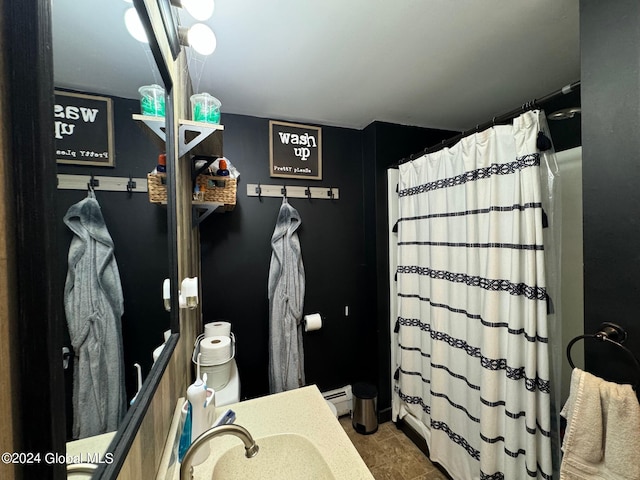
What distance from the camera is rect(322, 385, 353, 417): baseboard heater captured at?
209 cm

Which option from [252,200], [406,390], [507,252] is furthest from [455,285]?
[252,200]

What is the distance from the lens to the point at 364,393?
77.2 inches

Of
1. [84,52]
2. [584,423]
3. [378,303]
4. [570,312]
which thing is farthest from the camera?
[378,303]

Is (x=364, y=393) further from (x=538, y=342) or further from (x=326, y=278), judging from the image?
(x=538, y=342)

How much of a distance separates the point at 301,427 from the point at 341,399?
4.52 ft

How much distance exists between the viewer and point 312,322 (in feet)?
6.32

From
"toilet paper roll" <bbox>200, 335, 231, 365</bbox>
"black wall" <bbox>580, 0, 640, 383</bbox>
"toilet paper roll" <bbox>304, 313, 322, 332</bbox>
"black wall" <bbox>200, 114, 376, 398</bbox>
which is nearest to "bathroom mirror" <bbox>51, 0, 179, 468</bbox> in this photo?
"toilet paper roll" <bbox>200, 335, 231, 365</bbox>

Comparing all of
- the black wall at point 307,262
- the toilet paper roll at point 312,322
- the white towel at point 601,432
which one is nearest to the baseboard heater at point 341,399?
the black wall at point 307,262

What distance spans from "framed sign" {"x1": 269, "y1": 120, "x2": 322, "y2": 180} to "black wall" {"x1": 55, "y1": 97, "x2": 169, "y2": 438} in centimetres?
130

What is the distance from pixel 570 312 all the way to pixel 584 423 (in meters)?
0.80

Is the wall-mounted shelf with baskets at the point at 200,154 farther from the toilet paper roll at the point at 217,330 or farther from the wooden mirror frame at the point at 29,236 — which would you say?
the toilet paper roll at the point at 217,330

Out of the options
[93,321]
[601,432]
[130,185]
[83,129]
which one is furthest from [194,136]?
[601,432]

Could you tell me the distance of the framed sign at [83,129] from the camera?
12.5 inches

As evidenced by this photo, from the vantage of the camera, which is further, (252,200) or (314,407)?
(252,200)
